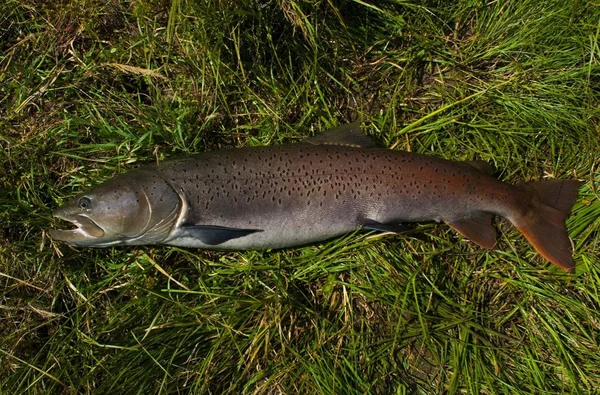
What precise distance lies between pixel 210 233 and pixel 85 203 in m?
0.73

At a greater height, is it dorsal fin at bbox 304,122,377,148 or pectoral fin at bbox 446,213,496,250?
dorsal fin at bbox 304,122,377,148

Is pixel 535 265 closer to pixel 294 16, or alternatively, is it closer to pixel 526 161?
pixel 526 161

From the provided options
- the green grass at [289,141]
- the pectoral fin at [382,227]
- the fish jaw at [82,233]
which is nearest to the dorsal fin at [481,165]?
the green grass at [289,141]

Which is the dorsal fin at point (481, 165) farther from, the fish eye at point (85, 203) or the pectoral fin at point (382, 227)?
the fish eye at point (85, 203)

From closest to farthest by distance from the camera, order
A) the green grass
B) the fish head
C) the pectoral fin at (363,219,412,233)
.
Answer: the fish head < the pectoral fin at (363,219,412,233) < the green grass

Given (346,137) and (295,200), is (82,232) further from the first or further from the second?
(346,137)

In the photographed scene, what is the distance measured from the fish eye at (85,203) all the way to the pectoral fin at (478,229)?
2.16m

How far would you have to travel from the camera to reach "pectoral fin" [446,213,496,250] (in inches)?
112

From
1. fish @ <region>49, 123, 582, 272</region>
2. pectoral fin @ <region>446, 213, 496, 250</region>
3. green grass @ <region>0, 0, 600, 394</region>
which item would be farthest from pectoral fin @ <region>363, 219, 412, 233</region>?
pectoral fin @ <region>446, 213, 496, 250</region>

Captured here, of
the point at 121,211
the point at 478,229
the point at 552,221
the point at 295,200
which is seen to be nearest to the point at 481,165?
the point at 478,229

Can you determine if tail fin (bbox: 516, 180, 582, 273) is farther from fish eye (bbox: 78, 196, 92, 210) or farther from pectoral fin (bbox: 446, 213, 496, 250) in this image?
fish eye (bbox: 78, 196, 92, 210)

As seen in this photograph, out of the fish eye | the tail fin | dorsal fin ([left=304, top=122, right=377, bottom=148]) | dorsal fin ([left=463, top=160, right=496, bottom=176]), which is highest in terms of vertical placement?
dorsal fin ([left=304, top=122, right=377, bottom=148])

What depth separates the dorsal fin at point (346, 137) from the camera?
2840 mm

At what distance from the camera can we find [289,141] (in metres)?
3.07
